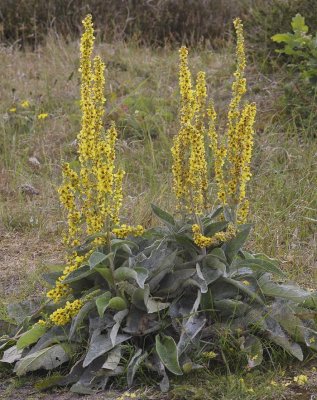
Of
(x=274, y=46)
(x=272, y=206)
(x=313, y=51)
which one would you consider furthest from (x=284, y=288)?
(x=274, y=46)

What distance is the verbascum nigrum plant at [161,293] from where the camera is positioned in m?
2.97

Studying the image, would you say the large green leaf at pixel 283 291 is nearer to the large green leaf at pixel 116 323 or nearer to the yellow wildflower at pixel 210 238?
the yellow wildflower at pixel 210 238

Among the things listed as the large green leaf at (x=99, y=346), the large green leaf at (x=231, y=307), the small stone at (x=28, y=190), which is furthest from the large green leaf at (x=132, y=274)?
the small stone at (x=28, y=190)

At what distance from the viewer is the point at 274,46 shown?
23.1 ft

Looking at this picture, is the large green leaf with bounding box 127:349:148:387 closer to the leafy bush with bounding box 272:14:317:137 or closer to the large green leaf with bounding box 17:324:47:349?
the large green leaf with bounding box 17:324:47:349

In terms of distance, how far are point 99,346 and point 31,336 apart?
352 mm

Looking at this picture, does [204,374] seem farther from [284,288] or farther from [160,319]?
[284,288]

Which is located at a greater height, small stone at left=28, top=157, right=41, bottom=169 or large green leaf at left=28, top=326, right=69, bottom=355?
large green leaf at left=28, top=326, right=69, bottom=355

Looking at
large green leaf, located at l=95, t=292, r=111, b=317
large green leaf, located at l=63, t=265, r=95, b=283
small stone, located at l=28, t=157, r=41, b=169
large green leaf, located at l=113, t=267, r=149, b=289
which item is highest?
large green leaf, located at l=113, t=267, r=149, b=289

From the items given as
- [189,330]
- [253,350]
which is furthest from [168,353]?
[253,350]

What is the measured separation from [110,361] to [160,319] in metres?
0.27

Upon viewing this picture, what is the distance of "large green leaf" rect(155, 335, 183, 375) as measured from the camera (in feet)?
9.43

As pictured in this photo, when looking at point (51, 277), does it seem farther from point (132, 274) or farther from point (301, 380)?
point (301, 380)

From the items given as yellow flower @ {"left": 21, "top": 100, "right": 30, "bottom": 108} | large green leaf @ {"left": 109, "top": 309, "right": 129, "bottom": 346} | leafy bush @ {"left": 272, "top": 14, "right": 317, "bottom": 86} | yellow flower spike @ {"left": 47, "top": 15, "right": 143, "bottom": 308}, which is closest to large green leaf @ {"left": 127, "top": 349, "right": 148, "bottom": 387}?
large green leaf @ {"left": 109, "top": 309, "right": 129, "bottom": 346}
